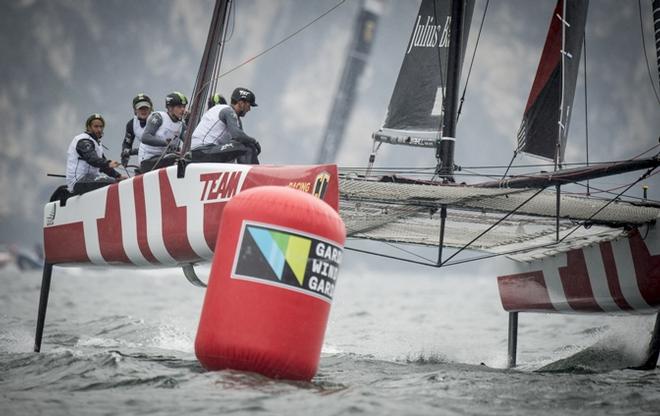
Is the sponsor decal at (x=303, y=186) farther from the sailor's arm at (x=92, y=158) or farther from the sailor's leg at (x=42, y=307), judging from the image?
the sailor's leg at (x=42, y=307)

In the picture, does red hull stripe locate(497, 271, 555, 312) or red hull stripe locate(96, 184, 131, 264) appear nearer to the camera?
red hull stripe locate(96, 184, 131, 264)

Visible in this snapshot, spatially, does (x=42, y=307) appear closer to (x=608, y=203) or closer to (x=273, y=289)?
(x=273, y=289)

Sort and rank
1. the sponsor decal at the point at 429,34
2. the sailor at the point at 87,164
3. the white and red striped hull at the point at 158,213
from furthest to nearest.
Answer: the sponsor decal at the point at 429,34
the sailor at the point at 87,164
the white and red striped hull at the point at 158,213

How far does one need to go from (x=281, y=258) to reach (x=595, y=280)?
3786 millimetres

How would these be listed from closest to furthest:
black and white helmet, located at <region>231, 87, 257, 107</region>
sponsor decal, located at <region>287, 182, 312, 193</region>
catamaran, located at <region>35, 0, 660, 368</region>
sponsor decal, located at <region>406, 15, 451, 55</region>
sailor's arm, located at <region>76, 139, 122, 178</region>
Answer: sponsor decal, located at <region>287, 182, 312, 193</region>, catamaran, located at <region>35, 0, 660, 368</region>, black and white helmet, located at <region>231, 87, 257, 107</region>, sailor's arm, located at <region>76, 139, 122, 178</region>, sponsor decal, located at <region>406, 15, 451, 55</region>

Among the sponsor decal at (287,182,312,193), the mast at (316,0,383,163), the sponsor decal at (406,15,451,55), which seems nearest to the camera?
the sponsor decal at (287,182,312,193)

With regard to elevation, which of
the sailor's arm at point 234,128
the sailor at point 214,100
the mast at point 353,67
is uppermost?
the mast at point 353,67

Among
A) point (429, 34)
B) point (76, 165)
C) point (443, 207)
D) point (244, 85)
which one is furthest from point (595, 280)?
point (244, 85)

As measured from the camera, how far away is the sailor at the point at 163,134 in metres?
6.57

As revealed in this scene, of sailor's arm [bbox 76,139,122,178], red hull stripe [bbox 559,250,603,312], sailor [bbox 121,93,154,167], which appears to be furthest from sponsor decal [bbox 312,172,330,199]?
red hull stripe [bbox 559,250,603,312]

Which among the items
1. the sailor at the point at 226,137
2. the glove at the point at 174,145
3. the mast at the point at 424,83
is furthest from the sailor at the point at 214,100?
the mast at the point at 424,83

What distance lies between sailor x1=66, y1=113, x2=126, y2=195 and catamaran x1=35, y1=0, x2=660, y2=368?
0.13 metres

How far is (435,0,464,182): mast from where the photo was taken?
22.9 ft

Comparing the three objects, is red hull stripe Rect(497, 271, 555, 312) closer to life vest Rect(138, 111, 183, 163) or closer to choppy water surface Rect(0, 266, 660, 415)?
choppy water surface Rect(0, 266, 660, 415)
